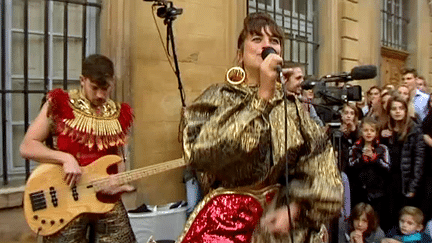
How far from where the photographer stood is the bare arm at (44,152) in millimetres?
3344

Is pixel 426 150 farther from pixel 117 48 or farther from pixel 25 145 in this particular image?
pixel 25 145

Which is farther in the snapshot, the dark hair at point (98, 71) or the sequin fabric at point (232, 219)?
the dark hair at point (98, 71)

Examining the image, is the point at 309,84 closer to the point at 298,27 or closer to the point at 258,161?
the point at 258,161

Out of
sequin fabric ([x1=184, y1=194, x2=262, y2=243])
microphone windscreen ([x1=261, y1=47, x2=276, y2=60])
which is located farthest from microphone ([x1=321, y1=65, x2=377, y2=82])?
sequin fabric ([x1=184, y1=194, x2=262, y2=243])

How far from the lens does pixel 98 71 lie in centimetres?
348

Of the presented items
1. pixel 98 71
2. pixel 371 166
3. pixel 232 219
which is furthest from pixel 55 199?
pixel 371 166

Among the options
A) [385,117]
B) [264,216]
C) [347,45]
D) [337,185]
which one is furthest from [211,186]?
[347,45]

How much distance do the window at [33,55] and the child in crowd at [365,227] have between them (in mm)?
2863

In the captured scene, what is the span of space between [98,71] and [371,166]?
2.86 metres

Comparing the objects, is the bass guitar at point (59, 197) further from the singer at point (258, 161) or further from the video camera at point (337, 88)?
the singer at point (258, 161)

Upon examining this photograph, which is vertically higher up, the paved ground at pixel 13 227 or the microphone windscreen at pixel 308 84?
the microphone windscreen at pixel 308 84

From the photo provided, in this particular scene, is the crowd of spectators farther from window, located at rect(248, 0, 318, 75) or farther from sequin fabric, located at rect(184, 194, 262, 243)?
sequin fabric, located at rect(184, 194, 262, 243)

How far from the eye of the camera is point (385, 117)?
5461 millimetres

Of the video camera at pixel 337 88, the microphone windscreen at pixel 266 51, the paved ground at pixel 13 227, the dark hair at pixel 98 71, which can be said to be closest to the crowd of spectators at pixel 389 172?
the video camera at pixel 337 88
